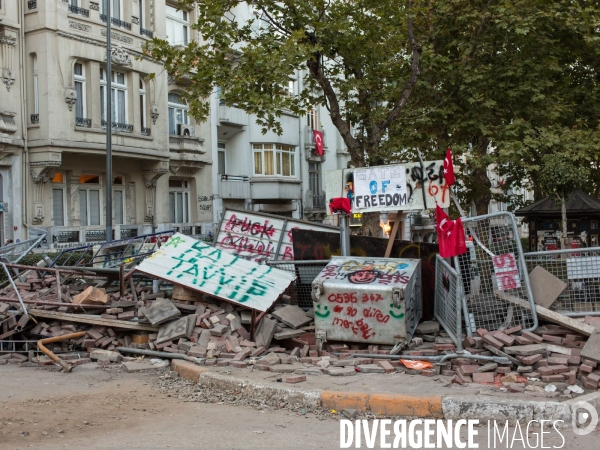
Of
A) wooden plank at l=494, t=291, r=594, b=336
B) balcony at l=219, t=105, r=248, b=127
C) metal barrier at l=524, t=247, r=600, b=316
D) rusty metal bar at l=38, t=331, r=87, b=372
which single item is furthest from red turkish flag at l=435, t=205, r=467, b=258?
balcony at l=219, t=105, r=248, b=127

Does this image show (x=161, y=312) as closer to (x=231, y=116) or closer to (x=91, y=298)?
(x=91, y=298)

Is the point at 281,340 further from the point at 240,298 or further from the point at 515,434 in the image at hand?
the point at 515,434

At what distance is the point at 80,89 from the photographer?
23.0 metres

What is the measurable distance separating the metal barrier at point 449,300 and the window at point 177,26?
21.2 m

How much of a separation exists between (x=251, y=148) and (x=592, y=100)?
1794 cm

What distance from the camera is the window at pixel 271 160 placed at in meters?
33.2

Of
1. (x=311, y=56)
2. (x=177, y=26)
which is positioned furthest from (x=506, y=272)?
(x=177, y=26)

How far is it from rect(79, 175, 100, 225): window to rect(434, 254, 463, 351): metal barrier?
16.8 metres

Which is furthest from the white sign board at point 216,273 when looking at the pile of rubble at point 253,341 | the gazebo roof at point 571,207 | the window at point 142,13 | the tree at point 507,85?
the window at point 142,13

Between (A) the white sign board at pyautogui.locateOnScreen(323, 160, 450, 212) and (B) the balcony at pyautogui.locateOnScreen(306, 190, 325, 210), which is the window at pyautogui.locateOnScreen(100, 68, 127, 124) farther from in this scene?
(A) the white sign board at pyautogui.locateOnScreen(323, 160, 450, 212)

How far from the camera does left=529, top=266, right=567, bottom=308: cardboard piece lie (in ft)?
28.5

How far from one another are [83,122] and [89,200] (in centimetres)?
295

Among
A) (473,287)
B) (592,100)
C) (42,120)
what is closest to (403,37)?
(592,100)

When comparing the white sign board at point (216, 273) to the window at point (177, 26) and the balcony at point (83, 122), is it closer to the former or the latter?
the balcony at point (83, 122)
